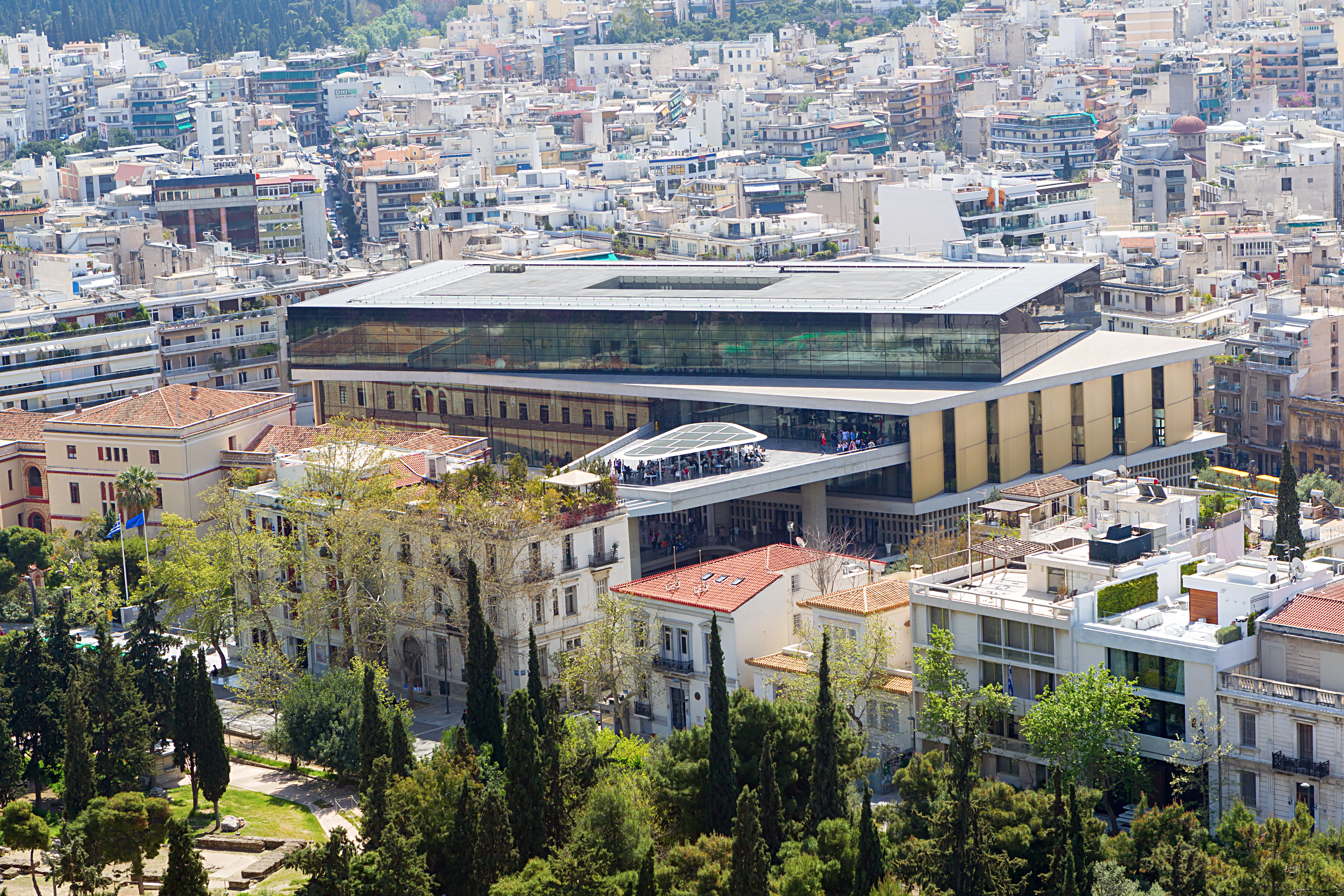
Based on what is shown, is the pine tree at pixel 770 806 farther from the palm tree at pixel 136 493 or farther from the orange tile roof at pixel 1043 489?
the palm tree at pixel 136 493

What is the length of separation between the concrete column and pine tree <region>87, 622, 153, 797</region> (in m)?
34.0

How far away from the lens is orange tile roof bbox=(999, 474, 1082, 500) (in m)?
95.5

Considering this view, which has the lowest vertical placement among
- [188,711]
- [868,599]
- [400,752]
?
[188,711]

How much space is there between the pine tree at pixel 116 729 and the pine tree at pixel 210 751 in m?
3.20

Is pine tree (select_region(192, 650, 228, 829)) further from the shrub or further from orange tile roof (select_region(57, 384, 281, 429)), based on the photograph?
orange tile roof (select_region(57, 384, 281, 429))

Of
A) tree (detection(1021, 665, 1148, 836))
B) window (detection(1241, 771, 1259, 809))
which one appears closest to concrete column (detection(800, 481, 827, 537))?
tree (detection(1021, 665, 1148, 836))

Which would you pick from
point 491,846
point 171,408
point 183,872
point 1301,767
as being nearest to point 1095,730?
point 1301,767

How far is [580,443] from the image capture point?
112125 millimetres

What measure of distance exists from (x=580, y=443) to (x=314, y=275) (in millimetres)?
48964

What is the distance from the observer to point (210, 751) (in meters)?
76.9

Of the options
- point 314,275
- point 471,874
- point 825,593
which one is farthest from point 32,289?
point 471,874

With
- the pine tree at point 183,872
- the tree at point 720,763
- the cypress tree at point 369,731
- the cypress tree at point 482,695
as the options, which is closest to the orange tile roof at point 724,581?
the cypress tree at point 482,695

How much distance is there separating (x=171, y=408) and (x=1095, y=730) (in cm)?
5703

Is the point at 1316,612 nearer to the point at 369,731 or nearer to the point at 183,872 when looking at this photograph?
the point at 369,731
